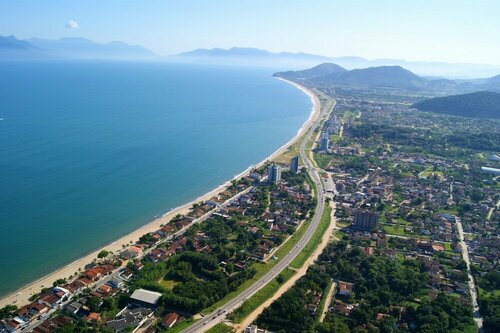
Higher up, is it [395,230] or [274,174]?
[274,174]

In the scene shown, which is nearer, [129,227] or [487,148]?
[129,227]

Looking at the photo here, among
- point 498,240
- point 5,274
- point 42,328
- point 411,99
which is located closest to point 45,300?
point 42,328

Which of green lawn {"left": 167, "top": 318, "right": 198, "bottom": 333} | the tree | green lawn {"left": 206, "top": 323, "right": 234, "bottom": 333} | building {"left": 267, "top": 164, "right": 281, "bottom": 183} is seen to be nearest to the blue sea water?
the tree

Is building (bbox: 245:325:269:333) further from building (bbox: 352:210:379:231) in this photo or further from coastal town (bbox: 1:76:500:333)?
building (bbox: 352:210:379:231)

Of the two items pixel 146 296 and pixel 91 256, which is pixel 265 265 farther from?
pixel 91 256

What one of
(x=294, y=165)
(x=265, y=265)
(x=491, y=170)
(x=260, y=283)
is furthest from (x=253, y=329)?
(x=491, y=170)

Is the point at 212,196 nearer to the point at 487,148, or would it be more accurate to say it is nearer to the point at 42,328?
the point at 42,328
